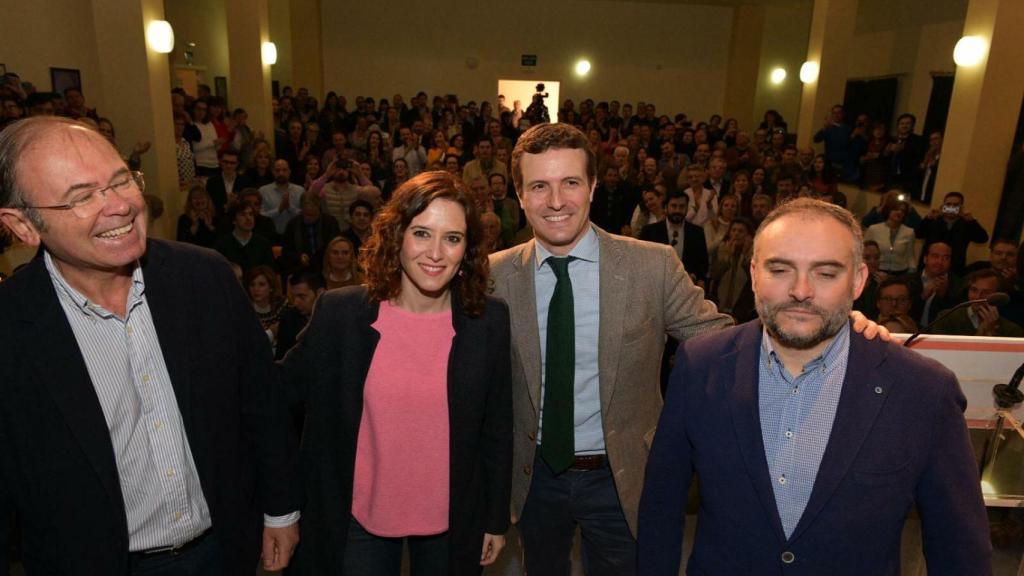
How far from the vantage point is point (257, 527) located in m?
1.65

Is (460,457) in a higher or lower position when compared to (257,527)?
higher

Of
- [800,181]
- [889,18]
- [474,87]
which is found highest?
[889,18]

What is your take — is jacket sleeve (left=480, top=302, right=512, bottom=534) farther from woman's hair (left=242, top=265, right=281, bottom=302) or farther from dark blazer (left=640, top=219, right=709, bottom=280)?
dark blazer (left=640, top=219, right=709, bottom=280)

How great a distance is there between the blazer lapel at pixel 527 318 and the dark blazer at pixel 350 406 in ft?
0.30

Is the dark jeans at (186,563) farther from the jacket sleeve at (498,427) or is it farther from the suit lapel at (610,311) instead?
the suit lapel at (610,311)

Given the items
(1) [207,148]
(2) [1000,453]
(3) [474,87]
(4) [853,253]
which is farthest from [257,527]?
(3) [474,87]

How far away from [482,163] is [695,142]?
4790 millimetres

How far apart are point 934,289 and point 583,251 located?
148 inches

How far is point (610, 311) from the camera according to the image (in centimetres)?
182

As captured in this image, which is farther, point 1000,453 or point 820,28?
point 820,28

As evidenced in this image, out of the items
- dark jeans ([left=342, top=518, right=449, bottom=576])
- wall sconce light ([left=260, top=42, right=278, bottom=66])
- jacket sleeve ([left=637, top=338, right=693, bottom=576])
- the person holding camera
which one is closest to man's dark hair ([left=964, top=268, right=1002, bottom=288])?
the person holding camera

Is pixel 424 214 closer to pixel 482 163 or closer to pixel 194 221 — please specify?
pixel 194 221

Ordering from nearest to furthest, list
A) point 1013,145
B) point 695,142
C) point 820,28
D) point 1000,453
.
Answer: point 1000,453, point 1013,145, point 820,28, point 695,142

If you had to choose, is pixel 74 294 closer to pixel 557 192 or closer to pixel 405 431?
pixel 405 431
